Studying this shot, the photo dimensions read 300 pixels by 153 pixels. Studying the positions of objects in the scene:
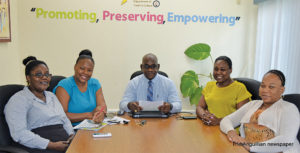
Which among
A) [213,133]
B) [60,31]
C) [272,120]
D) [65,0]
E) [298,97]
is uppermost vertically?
[65,0]

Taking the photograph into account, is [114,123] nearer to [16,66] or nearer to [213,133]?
[213,133]

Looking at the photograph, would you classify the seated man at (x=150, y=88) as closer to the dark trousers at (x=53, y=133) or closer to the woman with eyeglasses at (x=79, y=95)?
the woman with eyeglasses at (x=79, y=95)

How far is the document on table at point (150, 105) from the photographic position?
2.53 m

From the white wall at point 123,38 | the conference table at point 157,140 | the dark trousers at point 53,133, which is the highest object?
the white wall at point 123,38

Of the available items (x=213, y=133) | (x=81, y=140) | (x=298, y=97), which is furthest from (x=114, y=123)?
(x=298, y=97)

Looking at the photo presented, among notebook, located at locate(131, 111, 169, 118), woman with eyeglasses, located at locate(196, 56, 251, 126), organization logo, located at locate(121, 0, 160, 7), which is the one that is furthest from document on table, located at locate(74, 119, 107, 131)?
organization logo, located at locate(121, 0, 160, 7)

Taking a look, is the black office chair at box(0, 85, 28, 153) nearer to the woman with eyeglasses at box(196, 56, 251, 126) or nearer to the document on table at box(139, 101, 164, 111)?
the document on table at box(139, 101, 164, 111)

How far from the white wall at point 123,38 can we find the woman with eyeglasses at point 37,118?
2117 millimetres

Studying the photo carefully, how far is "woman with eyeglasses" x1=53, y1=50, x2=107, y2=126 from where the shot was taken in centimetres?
255

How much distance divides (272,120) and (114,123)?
1.29 meters

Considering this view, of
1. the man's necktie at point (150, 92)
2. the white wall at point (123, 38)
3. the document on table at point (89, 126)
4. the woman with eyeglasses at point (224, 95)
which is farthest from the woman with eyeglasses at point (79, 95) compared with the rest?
the white wall at point (123, 38)

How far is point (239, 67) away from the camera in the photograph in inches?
182

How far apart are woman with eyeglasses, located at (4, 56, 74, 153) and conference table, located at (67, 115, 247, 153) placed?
0.85 feet

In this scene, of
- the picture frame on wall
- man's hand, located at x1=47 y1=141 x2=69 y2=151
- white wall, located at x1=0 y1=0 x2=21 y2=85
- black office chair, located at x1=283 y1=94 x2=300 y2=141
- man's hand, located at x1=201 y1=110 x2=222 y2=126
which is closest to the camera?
black office chair, located at x1=283 y1=94 x2=300 y2=141
